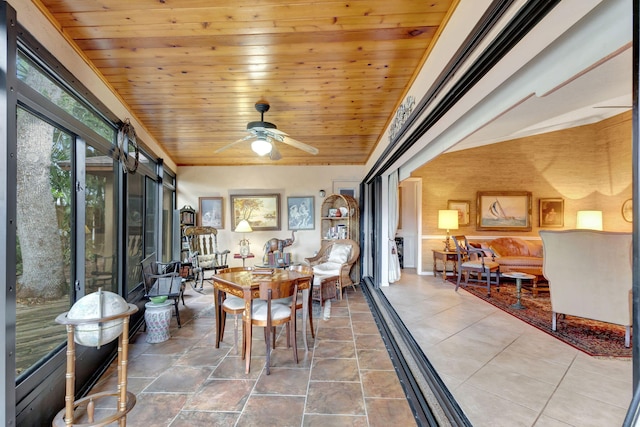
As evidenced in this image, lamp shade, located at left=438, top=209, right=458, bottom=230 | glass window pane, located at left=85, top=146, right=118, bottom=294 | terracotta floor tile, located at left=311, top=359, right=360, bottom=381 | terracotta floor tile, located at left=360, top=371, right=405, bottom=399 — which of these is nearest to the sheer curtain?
lamp shade, located at left=438, top=209, right=458, bottom=230

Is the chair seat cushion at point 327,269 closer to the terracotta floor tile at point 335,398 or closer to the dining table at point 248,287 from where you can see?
the dining table at point 248,287

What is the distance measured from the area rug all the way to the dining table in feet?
9.08

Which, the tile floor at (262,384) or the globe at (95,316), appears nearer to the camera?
the globe at (95,316)

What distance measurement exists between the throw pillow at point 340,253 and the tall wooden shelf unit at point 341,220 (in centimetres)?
56

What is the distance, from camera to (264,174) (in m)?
6.07

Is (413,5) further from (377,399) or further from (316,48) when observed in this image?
(377,399)

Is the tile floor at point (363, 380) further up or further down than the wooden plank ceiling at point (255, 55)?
further down

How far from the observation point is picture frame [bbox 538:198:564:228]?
6.46m

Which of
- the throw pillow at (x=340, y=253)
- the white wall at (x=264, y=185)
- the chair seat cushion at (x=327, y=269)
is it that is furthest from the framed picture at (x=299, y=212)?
the chair seat cushion at (x=327, y=269)

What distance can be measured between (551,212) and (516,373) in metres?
5.54

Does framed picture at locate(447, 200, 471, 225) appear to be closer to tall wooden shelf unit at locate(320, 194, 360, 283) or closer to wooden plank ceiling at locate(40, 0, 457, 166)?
tall wooden shelf unit at locate(320, 194, 360, 283)

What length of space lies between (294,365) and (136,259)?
268 cm

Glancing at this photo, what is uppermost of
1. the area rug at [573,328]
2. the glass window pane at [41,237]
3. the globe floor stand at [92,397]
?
the glass window pane at [41,237]

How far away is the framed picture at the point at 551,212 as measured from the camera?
646 centimetres
